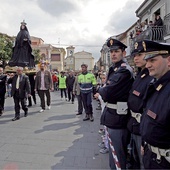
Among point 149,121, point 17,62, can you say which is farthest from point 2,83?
point 149,121

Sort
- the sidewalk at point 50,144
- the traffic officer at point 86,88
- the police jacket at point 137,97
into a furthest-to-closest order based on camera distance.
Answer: the traffic officer at point 86,88, the sidewalk at point 50,144, the police jacket at point 137,97

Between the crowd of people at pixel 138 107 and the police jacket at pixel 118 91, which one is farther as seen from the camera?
the police jacket at pixel 118 91

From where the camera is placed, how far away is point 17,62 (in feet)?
33.1

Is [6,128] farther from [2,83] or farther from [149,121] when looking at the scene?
[149,121]

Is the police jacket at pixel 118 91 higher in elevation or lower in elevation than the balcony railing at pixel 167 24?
lower

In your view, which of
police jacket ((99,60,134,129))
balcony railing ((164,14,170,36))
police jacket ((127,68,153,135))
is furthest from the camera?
balcony railing ((164,14,170,36))

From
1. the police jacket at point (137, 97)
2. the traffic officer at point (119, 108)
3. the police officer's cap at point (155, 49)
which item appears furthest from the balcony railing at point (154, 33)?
the police officer's cap at point (155, 49)

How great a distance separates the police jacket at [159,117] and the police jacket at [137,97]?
0.54 meters

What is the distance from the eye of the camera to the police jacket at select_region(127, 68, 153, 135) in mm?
2610

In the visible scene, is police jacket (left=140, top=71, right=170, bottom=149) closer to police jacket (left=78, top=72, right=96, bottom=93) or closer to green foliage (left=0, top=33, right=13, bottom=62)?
police jacket (left=78, top=72, right=96, bottom=93)

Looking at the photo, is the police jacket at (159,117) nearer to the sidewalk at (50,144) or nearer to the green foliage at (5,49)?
the sidewalk at (50,144)

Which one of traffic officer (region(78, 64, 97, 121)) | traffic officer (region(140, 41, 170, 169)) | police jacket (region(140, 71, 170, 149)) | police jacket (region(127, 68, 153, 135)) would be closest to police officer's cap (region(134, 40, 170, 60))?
traffic officer (region(140, 41, 170, 169))

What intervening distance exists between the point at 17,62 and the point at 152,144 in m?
9.16

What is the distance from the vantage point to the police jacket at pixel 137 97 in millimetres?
2610
